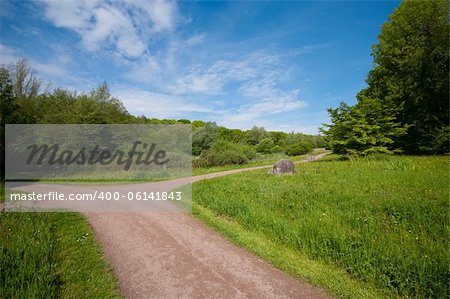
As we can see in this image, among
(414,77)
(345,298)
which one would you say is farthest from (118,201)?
(414,77)

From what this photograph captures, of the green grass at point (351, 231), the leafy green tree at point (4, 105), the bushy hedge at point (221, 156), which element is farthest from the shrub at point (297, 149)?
the leafy green tree at point (4, 105)

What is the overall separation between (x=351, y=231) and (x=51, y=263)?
7.21 metres

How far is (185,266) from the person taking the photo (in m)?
5.08

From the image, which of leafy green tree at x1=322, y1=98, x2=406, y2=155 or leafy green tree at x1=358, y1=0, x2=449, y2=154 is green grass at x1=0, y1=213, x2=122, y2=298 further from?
leafy green tree at x1=358, y1=0, x2=449, y2=154

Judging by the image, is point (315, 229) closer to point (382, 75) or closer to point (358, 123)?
point (358, 123)

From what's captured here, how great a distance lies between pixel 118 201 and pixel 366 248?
9.75 meters

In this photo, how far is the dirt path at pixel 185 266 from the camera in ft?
14.0

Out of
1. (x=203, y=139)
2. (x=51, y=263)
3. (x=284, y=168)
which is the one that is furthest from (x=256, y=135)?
(x=51, y=263)

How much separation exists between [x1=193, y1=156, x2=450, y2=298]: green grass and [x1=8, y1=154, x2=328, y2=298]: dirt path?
52 centimetres

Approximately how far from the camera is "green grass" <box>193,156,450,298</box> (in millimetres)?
4422

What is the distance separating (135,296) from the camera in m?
4.09

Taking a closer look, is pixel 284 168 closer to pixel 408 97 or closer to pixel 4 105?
pixel 408 97

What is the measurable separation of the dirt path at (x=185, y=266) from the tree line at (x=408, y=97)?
2223 centimetres

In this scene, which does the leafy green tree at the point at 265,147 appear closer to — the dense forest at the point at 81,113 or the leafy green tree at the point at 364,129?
the dense forest at the point at 81,113
